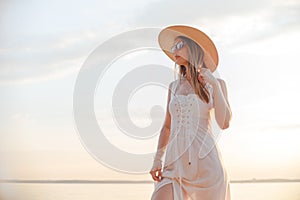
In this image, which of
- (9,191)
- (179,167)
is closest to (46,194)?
(9,191)

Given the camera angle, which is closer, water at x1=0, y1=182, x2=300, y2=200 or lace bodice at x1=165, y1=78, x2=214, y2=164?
lace bodice at x1=165, y1=78, x2=214, y2=164

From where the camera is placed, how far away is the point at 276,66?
10.6ft

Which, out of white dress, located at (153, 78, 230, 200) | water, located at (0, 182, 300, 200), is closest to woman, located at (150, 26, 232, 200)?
white dress, located at (153, 78, 230, 200)

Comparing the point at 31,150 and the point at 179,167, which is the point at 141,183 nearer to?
the point at 31,150

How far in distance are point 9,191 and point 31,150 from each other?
14.7 inches

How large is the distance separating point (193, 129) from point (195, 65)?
9.3 inches

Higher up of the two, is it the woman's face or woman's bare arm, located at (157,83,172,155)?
the woman's face

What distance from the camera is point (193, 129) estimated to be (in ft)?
6.12

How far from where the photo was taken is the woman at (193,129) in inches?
71.9

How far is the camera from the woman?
5.99ft

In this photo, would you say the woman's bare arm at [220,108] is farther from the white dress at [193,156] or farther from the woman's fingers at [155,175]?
the woman's fingers at [155,175]

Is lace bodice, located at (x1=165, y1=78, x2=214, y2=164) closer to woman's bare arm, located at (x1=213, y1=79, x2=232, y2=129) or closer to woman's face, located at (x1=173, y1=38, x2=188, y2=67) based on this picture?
woman's bare arm, located at (x1=213, y1=79, x2=232, y2=129)

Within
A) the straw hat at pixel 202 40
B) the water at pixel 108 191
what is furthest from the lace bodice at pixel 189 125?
the water at pixel 108 191

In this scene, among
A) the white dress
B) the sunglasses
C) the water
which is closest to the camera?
the white dress
